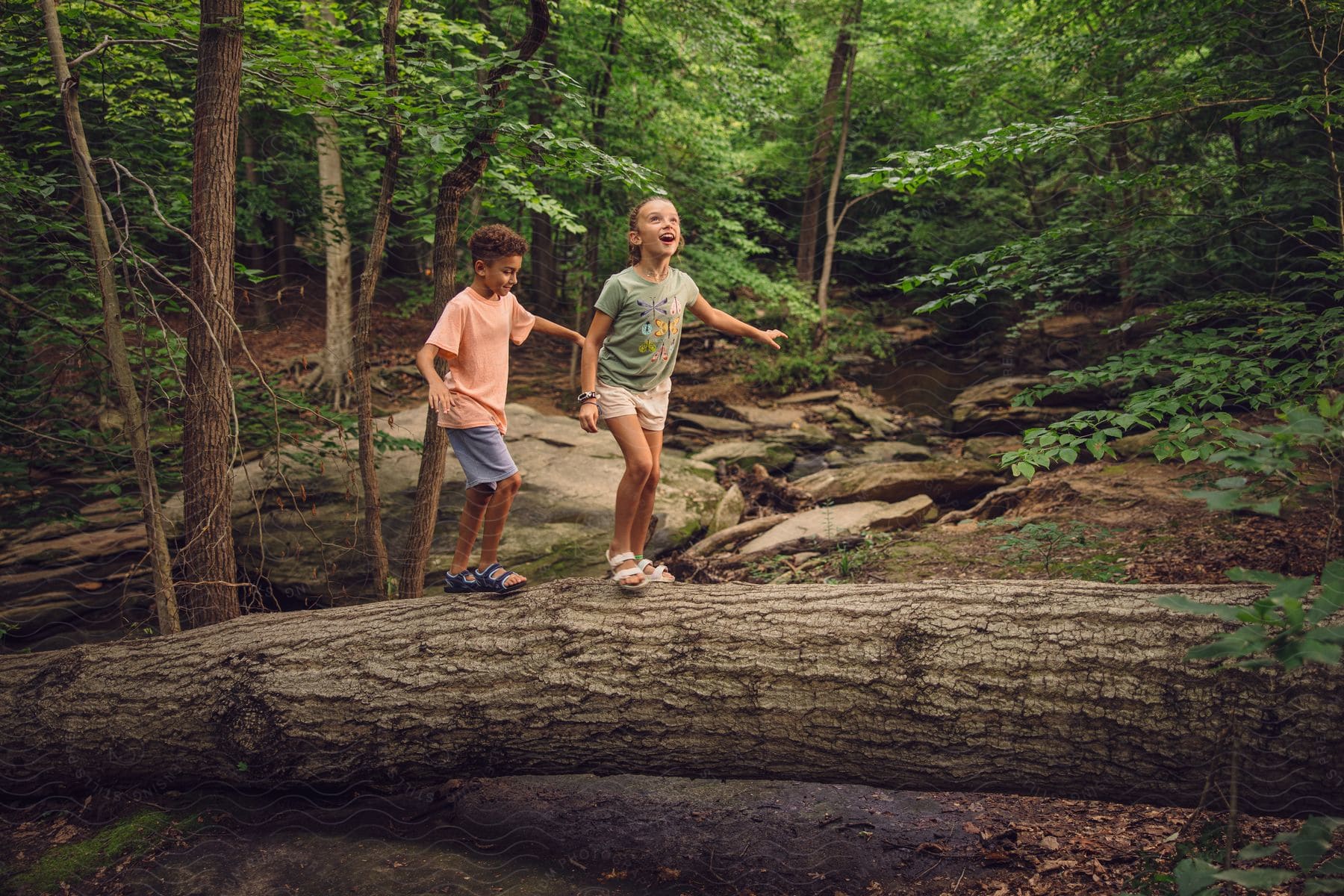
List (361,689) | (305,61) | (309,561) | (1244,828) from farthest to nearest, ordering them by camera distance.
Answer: (309,561) < (305,61) < (361,689) < (1244,828)

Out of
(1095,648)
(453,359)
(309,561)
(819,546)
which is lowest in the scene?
(309,561)

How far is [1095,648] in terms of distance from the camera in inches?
94.7

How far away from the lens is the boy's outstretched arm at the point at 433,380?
3.03 metres

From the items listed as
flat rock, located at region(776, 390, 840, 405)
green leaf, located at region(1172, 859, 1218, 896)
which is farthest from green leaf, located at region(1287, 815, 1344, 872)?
flat rock, located at region(776, 390, 840, 405)

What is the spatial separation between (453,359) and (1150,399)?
291 cm

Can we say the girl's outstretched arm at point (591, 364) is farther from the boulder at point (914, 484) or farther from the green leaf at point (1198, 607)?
the boulder at point (914, 484)

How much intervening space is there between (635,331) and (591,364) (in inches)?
8.6

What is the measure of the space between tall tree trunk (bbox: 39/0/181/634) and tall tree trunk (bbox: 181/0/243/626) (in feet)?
0.41

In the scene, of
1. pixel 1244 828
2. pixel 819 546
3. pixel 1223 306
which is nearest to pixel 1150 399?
pixel 1223 306

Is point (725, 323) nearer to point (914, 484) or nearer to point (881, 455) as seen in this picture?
point (914, 484)

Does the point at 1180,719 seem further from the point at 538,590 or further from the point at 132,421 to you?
the point at 132,421

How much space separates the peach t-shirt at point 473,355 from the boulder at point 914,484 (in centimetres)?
382

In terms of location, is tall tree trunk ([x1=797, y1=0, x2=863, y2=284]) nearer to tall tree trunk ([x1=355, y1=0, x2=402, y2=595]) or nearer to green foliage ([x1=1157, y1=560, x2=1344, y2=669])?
tall tree trunk ([x1=355, y1=0, x2=402, y2=595])

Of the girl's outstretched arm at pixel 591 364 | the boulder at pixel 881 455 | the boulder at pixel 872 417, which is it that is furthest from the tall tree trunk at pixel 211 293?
the boulder at pixel 872 417
